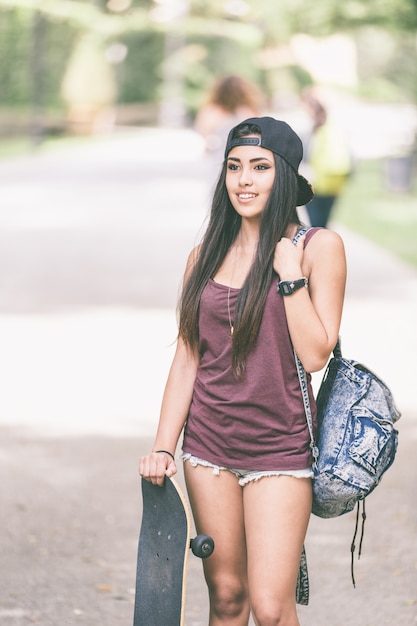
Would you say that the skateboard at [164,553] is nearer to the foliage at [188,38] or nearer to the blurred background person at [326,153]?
the blurred background person at [326,153]

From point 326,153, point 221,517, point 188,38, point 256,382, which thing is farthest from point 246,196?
point 188,38

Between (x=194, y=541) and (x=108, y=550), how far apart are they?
2.03 m

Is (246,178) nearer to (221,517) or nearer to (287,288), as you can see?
(287,288)

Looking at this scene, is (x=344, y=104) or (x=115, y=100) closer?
(x=115, y=100)

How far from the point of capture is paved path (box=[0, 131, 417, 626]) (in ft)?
14.6

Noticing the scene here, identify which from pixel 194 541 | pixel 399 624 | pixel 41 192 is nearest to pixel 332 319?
pixel 194 541

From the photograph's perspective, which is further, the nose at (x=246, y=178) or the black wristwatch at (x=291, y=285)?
the nose at (x=246, y=178)

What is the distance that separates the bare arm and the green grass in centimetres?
1105

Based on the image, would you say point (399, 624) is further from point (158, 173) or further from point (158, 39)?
point (158, 39)

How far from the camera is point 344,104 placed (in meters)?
57.3

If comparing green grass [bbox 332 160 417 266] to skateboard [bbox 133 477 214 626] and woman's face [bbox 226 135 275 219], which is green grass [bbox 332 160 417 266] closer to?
woman's face [bbox 226 135 275 219]

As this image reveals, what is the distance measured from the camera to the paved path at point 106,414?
14.6 feet

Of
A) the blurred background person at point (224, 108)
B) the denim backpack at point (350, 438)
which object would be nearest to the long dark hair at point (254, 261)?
the denim backpack at point (350, 438)

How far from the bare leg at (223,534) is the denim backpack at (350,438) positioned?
0.75 ft
